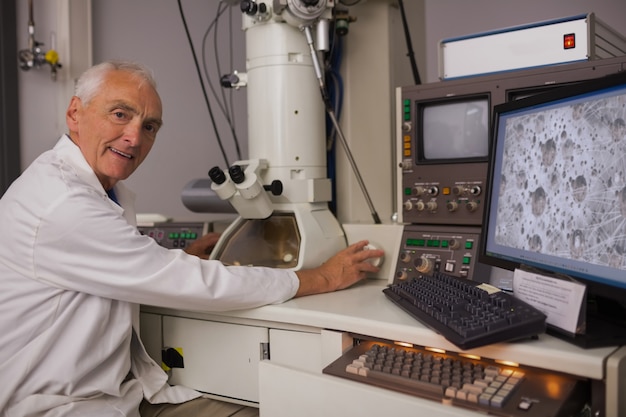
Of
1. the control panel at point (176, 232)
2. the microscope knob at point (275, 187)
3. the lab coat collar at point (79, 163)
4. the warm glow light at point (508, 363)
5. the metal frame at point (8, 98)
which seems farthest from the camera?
the metal frame at point (8, 98)

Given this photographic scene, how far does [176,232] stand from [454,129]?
3.40 ft

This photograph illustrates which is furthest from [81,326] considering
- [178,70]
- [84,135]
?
[178,70]

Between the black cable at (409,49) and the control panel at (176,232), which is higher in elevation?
the black cable at (409,49)

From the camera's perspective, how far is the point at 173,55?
298 centimetres

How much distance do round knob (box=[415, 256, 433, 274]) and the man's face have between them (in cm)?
76

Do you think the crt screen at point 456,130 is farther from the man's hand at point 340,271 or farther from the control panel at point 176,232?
the control panel at point 176,232

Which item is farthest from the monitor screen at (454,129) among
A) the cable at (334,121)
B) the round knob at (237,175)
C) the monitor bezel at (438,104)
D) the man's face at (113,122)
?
the man's face at (113,122)

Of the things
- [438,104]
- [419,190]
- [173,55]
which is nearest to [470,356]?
[419,190]

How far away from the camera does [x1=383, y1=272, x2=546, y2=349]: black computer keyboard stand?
907 mm

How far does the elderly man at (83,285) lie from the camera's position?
3.88 feet

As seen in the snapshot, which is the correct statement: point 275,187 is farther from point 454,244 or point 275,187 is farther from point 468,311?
point 468,311

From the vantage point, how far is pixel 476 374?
0.94 meters

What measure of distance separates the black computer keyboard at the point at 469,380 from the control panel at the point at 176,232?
1.00 m

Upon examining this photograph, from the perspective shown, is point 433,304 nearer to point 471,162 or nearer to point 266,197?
point 471,162
